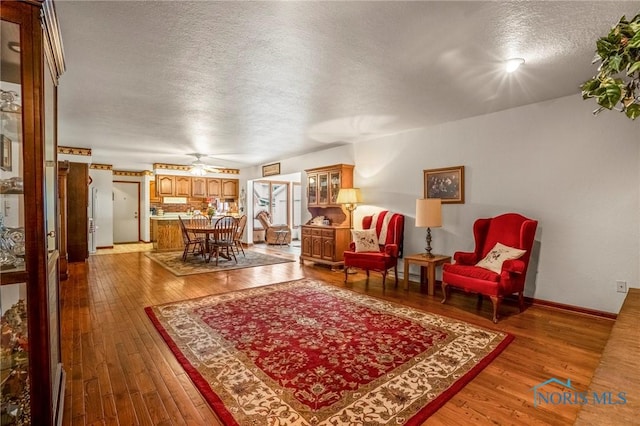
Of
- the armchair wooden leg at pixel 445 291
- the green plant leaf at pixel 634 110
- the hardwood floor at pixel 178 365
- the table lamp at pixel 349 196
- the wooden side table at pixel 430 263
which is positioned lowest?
the hardwood floor at pixel 178 365

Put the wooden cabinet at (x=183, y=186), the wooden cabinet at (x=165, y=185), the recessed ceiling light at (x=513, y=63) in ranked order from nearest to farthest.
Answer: the recessed ceiling light at (x=513, y=63), the wooden cabinet at (x=165, y=185), the wooden cabinet at (x=183, y=186)

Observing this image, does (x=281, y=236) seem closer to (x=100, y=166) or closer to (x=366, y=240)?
(x=366, y=240)

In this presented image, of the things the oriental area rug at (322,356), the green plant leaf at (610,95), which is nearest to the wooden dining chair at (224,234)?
the oriental area rug at (322,356)

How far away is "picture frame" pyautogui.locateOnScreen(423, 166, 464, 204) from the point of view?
4.45 meters

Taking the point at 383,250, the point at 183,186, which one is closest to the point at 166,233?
the point at 183,186

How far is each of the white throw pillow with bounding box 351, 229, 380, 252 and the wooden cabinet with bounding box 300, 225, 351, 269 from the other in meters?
0.82

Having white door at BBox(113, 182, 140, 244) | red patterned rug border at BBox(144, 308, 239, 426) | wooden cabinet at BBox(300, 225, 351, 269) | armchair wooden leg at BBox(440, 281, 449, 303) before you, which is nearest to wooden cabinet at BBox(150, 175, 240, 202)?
white door at BBox(113, 182, 140, 244)

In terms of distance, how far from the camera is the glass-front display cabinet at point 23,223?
1.32 metres

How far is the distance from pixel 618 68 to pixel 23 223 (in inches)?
93.5

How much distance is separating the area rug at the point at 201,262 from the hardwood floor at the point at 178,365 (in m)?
1.04

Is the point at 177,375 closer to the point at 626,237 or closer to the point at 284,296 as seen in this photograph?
the point at 284,296

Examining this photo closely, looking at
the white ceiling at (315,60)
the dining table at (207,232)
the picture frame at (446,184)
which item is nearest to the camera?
the white ceiling at (315,60)

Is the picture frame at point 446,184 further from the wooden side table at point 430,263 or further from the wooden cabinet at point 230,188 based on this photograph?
the wooden cabinet at point 230,188

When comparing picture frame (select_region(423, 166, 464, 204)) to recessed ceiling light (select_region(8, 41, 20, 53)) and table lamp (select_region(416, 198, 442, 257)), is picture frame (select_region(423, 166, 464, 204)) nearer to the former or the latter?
table lamp (select_region(416, 198, 442, 257))
